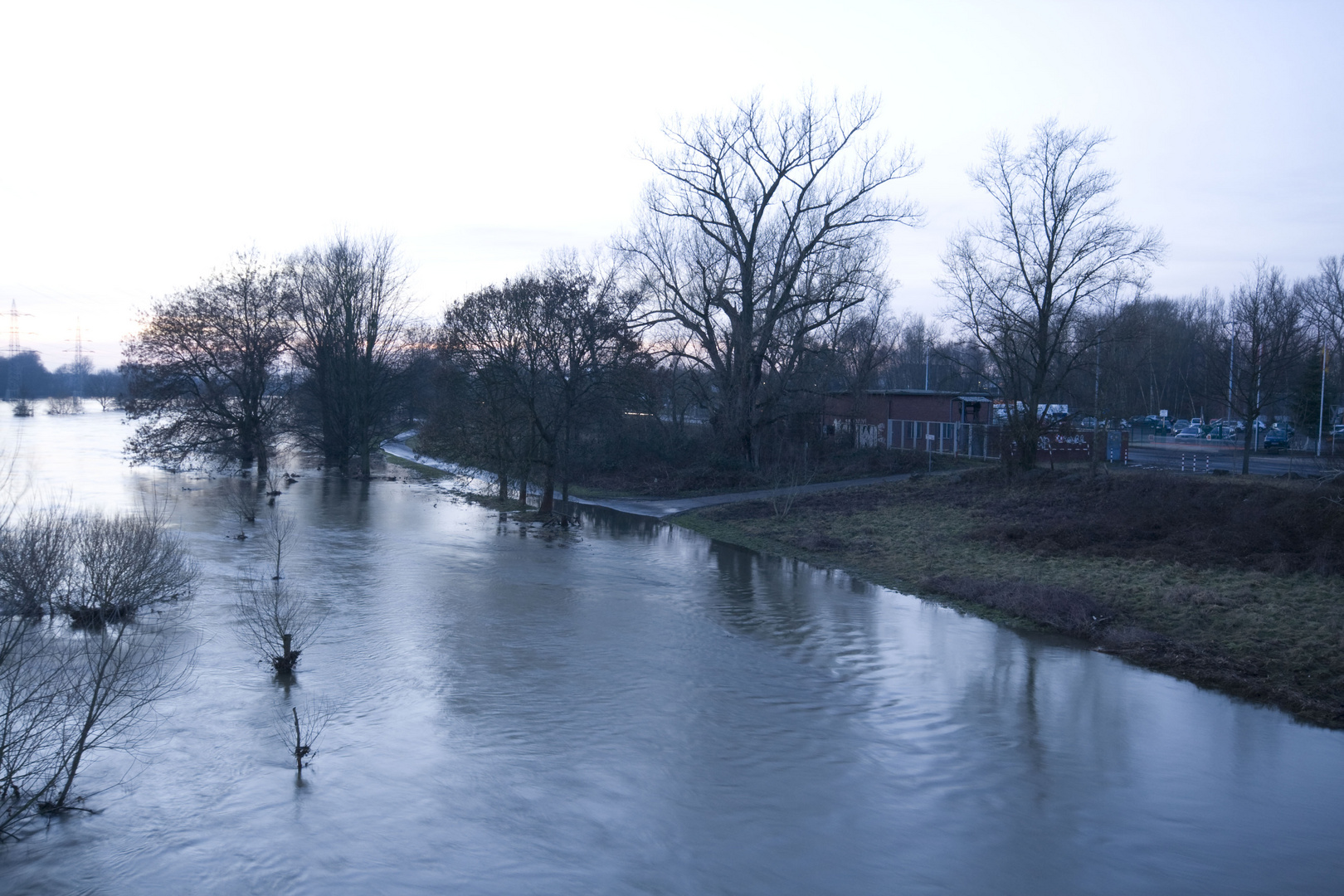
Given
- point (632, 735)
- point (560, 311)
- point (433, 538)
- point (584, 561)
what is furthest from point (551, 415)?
point (632, 735)

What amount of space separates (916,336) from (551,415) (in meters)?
78.7

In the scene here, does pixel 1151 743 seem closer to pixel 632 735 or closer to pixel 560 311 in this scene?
pixel 632 735

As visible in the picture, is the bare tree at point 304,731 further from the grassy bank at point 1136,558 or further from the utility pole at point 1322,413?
the utility pole at point 1322,413

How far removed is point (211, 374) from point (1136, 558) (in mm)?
40362

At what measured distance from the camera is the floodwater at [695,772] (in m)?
8.39

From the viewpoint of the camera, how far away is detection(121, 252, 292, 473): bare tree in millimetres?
41594

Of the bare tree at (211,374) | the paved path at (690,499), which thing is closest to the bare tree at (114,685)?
the paved path at (690,499)

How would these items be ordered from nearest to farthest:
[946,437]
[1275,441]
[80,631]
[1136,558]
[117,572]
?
[117,572] → [80,631] → [1136,558] → [946,437] → [1275,441]

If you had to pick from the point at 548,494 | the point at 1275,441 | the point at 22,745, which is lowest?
the point at 22,745

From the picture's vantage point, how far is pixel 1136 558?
70.3 ft

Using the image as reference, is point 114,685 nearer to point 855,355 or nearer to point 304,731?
point 304,731

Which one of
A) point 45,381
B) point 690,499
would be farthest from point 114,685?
point 45,381

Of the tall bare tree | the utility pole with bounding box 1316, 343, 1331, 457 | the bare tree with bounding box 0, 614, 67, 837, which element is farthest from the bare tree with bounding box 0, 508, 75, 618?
the utility pole with bounding box 1316, 343, 1331, 457

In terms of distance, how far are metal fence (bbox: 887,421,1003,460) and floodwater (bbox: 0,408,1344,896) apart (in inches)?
1038
